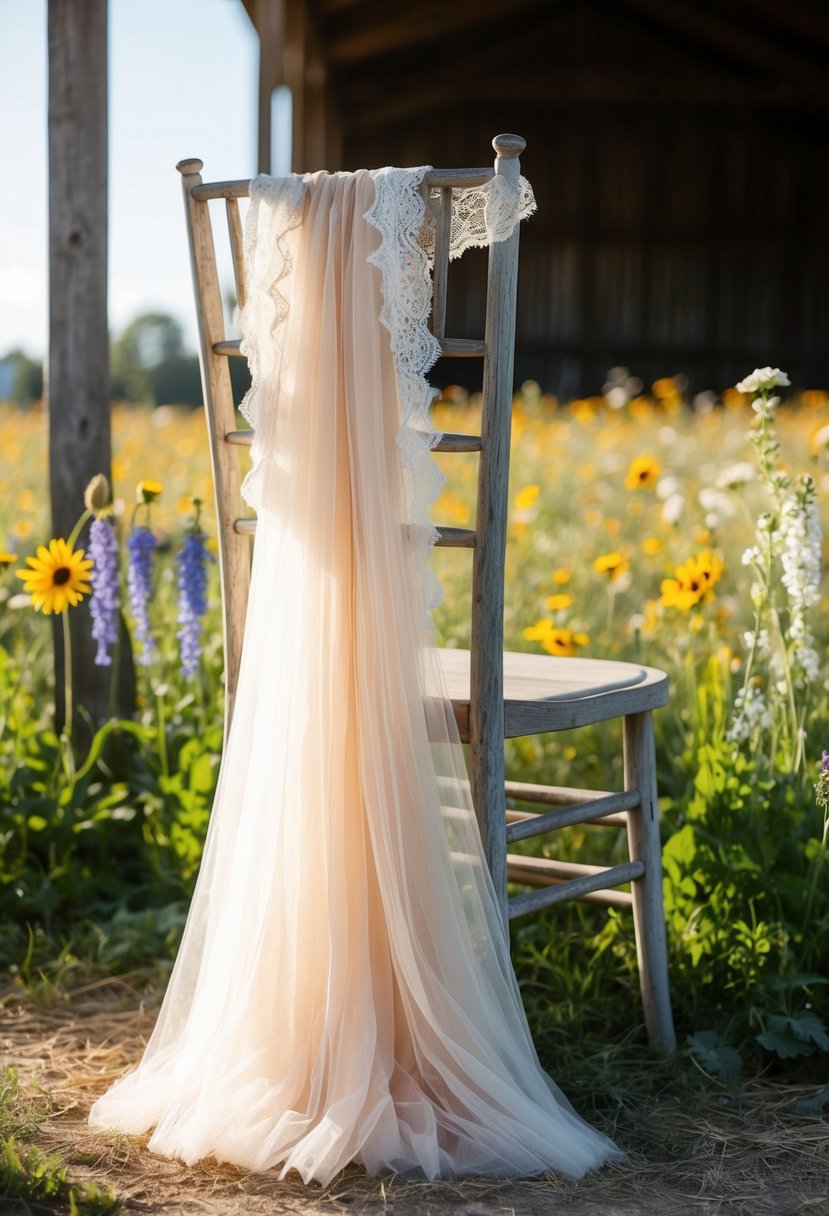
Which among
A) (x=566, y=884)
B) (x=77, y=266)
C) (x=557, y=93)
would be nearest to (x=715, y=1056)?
(x=566, y=884)

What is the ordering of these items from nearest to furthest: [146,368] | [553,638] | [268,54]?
[553,638] → [268,54] → [146,368]

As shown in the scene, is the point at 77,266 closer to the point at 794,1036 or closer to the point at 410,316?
the point at 410,316

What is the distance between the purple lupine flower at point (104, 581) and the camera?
2475 mm

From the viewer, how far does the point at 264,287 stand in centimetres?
171

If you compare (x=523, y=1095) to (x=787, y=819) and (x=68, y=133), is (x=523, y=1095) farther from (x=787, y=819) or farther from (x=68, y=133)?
(x=68, y=133)

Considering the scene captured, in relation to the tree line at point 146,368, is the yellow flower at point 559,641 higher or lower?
lower

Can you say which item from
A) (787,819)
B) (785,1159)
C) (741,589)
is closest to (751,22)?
(741,589)

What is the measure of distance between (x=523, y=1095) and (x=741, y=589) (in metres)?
2.92

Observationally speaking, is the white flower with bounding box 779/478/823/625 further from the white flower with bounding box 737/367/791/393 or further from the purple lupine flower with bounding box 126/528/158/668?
the purple lupine flower with bounding box 126/528/158/668

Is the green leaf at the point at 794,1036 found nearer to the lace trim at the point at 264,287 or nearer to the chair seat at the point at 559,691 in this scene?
the chair seat at the point at 559,691

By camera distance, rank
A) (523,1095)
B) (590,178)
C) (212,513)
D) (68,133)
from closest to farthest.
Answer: (523,1095), (68,133), (212,513), (590,178)

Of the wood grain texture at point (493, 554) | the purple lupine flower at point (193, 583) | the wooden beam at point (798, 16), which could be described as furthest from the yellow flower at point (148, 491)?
the wooden beam at point (798, 16)

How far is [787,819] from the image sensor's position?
2.24 meters

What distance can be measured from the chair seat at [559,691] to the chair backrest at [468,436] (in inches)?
2.6
